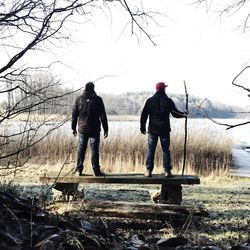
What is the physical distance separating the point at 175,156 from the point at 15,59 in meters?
11.7

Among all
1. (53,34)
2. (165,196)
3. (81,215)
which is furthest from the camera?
(165,196)

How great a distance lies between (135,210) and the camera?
646 centimetres

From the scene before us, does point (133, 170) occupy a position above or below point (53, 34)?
below

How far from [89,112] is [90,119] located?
118 millimetres

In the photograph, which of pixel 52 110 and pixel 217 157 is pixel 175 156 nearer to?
pixel 217 157

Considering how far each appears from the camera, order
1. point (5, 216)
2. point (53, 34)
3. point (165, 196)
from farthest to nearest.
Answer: point (165, 196) < point (53, 34) < point (5, 216)

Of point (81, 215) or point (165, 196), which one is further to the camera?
point (165, 196)

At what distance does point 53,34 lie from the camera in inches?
157

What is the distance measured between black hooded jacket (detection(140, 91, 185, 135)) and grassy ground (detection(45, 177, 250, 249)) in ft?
4.36

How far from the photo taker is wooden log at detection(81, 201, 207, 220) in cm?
639

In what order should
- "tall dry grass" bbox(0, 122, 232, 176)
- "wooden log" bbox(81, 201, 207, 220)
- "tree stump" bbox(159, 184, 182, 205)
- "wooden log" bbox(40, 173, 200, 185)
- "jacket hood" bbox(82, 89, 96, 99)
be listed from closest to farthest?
"wooden log" bbox(81, 201, 207, 220), "wooden log" bbox(40, 173, 200, 185), "tree stump" bbox(159, 184, 182, 205), "jacket hood" bbox(82, 89, 96, 99), "tall dry grass" bbox(0, 122, 232, 176)

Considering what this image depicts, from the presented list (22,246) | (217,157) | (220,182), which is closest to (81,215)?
(22,246)

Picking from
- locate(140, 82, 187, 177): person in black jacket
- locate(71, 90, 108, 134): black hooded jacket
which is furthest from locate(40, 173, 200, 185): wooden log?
locate(71, 90, 108, 134): black hooded jacket

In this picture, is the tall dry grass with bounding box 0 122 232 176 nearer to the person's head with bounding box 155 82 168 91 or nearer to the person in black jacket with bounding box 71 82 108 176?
the person in black jacket with bounding box 71 82 108 176
